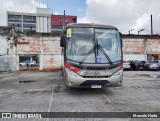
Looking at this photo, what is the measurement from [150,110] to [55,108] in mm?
3158

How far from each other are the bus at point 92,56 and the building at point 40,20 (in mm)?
67945

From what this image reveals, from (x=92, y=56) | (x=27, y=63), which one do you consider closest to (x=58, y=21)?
(x=27, y=63)

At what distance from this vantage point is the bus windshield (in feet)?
28.2

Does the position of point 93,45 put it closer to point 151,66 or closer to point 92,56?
point 92,56

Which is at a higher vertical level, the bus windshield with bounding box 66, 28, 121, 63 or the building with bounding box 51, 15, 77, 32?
the building with bounding box 51, 15, 77, 32

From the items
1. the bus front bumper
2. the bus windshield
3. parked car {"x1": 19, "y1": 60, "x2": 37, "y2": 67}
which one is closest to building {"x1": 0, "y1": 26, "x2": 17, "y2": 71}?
parked car {"x1": 19, "y1": 60, "x2": 37, "y2": 67}

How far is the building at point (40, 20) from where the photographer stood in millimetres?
79656

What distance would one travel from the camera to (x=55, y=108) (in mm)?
6832

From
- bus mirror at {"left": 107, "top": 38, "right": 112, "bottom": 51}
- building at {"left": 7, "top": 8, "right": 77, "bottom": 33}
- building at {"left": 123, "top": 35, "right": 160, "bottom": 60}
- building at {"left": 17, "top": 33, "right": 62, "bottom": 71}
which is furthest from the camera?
building at {"left": 7, "top": 8, "right": 77, "bottom": 33}

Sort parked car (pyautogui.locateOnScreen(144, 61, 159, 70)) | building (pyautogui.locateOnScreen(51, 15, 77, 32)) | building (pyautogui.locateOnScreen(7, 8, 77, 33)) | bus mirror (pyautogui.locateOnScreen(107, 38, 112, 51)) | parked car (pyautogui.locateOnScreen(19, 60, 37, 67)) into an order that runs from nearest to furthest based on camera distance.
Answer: bus mirror (pyautogui.locateOnScreen(107, 38, 112, 51)), parked car (pyautogui.locateOnScreen(144, 61, 159, 70)), parked car (pyautogui.locateOnScreen(19, 60, 37, 67)), building (pyautogui.locateOnScreen(7, 8, 77, 33)), building (pyautogui.locateOnScreen(51, 15, 77, 32))

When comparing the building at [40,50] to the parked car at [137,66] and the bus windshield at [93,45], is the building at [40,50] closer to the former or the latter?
the parked car at [137,66]

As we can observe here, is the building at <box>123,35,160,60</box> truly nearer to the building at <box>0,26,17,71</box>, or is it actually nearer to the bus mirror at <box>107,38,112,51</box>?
the building at <box>0,26,17,71</box>

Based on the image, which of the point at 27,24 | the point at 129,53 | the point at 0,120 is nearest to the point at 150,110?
the point at 0,120

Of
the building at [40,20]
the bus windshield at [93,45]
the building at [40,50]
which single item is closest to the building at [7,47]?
the building at [40,50]
